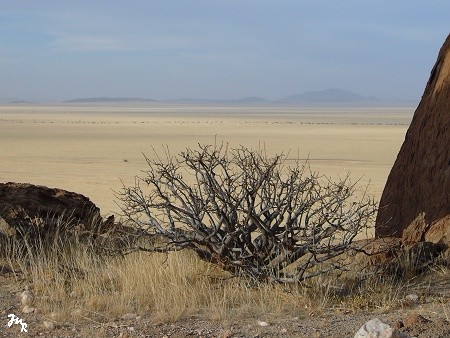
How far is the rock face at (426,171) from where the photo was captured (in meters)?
6.70

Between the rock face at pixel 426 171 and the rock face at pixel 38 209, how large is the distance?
114 inches

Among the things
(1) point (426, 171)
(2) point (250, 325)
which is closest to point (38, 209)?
(2) point (250, 325)

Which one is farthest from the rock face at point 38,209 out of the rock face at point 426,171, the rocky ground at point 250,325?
the rock face at point 426,171

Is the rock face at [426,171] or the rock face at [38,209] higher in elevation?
the rock face at [426,171]

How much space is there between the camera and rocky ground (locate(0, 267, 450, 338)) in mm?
4438

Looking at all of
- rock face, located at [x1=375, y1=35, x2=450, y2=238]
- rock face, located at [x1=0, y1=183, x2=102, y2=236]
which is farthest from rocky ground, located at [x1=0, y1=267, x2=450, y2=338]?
rock face, located at [x1=0, y1=183, x2=102, y2=236]

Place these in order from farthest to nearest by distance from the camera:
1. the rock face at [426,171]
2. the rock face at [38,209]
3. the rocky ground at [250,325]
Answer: the rock face at [38,209] → the rock face at [426,171] → the rocky ground at [250,325]

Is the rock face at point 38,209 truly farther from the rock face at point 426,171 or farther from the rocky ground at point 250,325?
the rock face at point 426,171

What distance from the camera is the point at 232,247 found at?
18.4ft

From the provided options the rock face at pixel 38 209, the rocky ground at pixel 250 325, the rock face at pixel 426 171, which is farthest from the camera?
the rock face at pixel 38 209

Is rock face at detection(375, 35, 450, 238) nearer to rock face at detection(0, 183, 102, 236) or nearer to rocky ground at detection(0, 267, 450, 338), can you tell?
rocky ground at detection(0, 267, 450, 338)

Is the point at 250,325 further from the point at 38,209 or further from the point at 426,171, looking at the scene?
the point at 38,209

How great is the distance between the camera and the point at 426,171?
22.7 ft

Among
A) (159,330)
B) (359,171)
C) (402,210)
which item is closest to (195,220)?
(159,330)
